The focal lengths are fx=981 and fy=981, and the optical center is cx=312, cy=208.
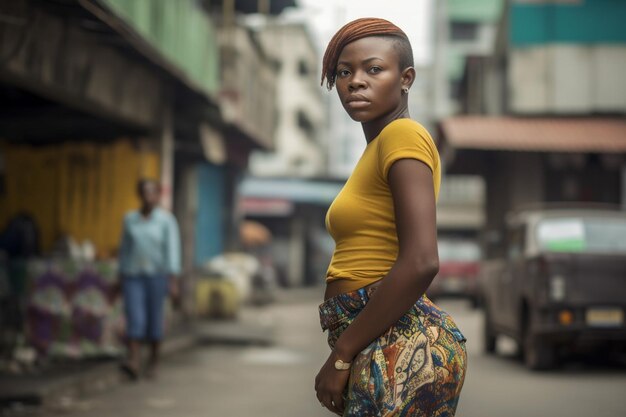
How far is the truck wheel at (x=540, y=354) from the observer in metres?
10.8

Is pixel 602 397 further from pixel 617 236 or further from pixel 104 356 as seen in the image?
pixel 104 356

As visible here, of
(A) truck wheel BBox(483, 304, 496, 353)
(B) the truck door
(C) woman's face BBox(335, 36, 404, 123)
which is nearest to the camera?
(C) woman's face BBox(335, 36, 404, 123)

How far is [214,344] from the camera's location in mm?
14898

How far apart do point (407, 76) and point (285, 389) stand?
7232mm

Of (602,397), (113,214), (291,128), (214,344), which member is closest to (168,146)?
(113,214)

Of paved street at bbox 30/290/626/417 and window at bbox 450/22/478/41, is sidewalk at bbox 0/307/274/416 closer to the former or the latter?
paved street at bbox 30/290/626/417

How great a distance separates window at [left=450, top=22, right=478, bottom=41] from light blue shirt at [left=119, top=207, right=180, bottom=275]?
162ft

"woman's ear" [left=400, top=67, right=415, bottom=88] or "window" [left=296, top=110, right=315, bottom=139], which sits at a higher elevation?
"window" [left=296, top=110, right=315, bottom=139]

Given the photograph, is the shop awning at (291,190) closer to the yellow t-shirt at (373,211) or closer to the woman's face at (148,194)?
the woman's face at (148,194)

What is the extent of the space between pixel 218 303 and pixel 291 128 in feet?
118

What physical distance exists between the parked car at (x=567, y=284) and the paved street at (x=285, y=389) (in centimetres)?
42

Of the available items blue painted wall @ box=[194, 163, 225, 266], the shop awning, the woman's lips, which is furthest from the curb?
the shop awning

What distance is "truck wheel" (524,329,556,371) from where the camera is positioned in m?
10.8

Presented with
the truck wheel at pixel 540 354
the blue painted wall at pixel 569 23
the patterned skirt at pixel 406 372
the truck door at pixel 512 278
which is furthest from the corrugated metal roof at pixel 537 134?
the patterned skirt at pixel 406 372
